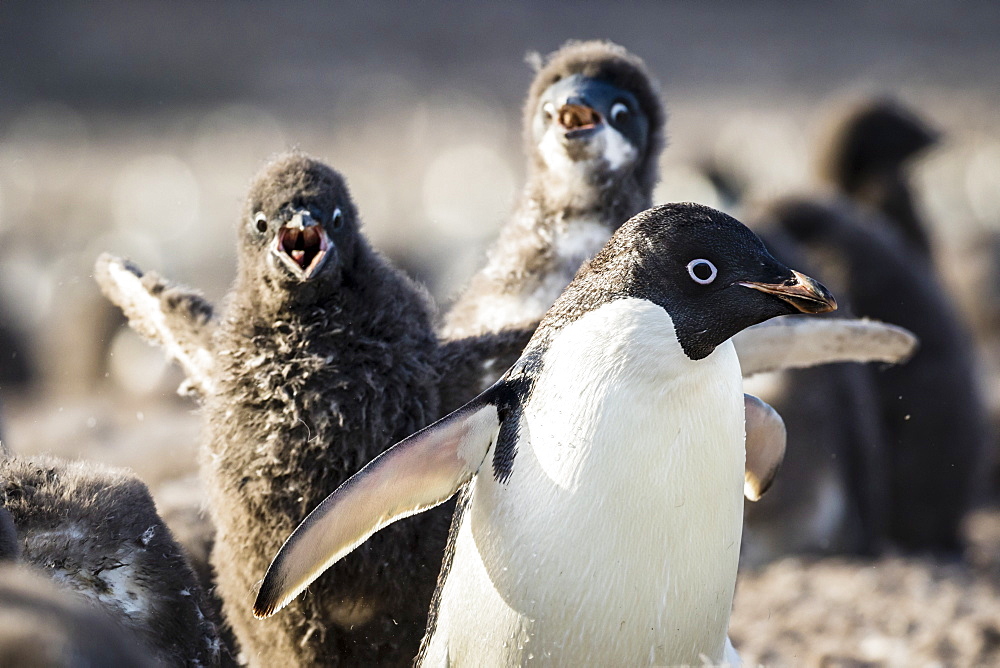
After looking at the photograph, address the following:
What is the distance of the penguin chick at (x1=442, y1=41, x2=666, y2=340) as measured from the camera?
3.13 m

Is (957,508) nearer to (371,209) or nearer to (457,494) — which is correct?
(457,494)

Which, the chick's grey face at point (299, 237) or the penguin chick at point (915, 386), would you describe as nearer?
the chick's grey face at point (299, 237)

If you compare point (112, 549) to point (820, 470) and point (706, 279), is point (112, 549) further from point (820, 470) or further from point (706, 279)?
point (820, 470)

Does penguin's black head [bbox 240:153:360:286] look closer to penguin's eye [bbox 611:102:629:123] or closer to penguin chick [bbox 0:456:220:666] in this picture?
penguin chick [bbox 0:456:220:666]

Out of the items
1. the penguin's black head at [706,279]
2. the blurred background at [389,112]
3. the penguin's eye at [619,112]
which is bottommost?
the blurred background at [389,112]

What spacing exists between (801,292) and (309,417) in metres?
1.02

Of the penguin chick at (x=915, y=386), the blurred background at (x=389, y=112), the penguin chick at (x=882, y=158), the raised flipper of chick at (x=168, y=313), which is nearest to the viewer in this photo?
the raised flipper of chick at (x=168, y=313)

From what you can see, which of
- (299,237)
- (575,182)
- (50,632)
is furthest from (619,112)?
(50,632)

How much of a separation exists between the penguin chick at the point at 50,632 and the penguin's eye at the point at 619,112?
1.96 metres

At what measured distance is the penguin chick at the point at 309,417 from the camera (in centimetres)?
235

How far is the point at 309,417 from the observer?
2.36 meters

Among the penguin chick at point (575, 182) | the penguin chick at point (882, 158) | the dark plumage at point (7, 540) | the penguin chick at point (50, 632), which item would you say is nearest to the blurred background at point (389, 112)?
the penguin chick at point (882, 158)

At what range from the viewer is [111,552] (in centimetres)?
221

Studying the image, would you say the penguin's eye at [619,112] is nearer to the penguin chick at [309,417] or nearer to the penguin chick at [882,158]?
the penguin chick at [309,417]
